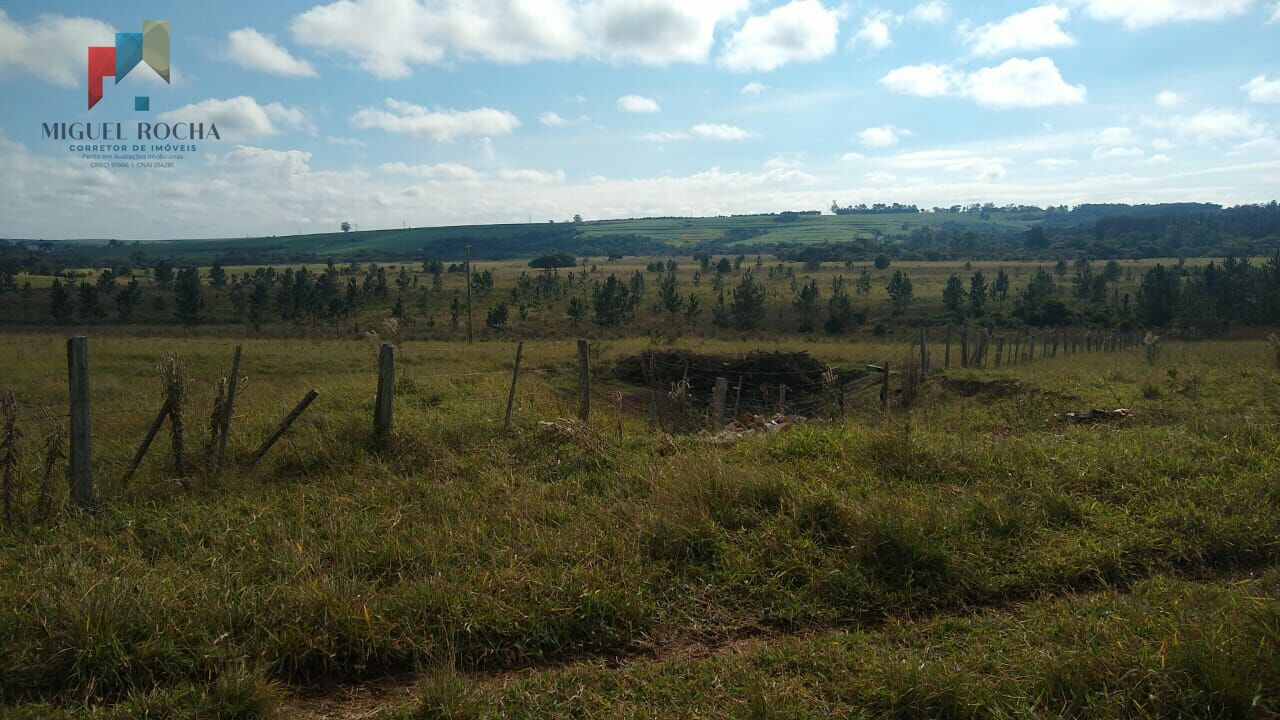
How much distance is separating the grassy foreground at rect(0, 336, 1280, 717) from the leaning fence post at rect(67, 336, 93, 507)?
0.65 ft

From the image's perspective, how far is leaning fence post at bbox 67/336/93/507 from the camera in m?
6.26

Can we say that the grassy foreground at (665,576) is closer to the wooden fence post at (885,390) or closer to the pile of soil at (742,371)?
the wooden fence post at (885,390)

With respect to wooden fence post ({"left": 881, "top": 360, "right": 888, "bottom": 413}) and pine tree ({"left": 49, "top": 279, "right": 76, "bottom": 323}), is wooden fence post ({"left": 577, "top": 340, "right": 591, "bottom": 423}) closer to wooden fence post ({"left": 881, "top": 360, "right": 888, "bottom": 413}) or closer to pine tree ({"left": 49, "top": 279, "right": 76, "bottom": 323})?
wooden fence post ({"left": 881, "top": 360, "right": 888, "bottom": 413})

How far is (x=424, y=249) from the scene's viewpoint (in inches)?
6836

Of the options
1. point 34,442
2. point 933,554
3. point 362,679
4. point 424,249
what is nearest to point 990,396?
point 933,554

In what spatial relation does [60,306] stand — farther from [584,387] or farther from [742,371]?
[584,387]

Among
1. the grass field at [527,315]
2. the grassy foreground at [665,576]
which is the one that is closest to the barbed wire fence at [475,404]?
the grassy foreground at [665,576]

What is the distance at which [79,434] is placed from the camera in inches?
247

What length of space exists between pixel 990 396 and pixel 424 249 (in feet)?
556

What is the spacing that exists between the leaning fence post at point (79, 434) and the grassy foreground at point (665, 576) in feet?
0.65

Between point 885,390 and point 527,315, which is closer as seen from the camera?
point 885,390

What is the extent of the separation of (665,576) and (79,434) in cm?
511

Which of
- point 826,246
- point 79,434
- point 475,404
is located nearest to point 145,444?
point 79,434

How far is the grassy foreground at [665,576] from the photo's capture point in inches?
154
